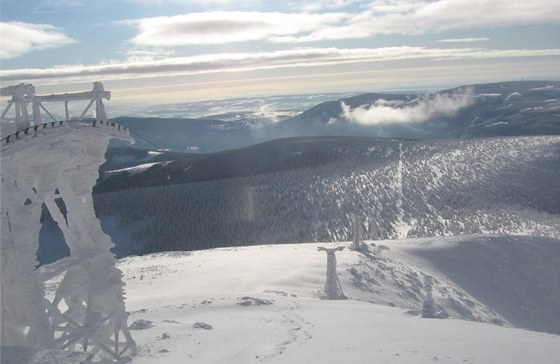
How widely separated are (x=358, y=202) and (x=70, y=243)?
6434 centimetres

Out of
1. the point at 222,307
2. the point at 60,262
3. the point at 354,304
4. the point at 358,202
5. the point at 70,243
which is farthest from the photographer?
the point at 358,202

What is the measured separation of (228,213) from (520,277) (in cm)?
4684

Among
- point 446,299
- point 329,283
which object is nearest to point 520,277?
point 446,299

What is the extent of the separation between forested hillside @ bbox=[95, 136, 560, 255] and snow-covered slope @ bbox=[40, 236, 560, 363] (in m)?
11.7

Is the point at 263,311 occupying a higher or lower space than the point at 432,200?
higher

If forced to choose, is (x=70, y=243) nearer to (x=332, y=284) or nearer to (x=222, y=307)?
(x=222, y=307)

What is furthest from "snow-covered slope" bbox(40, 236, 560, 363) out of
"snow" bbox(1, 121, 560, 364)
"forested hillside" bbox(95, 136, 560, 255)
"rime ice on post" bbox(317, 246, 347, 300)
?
"forested hillside" bbox(95, 136, 560, 255)

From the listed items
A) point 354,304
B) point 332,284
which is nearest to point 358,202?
point 332,284

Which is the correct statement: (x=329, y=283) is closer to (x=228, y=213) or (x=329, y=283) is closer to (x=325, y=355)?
(x=325, y=355)

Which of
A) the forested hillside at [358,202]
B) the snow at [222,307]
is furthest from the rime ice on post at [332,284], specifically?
the forested hillside at [358,202]

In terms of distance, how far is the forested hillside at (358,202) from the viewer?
2459 inches

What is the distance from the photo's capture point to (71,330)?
456 inches

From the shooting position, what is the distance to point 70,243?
12.7m

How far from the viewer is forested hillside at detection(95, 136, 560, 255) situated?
205ft
